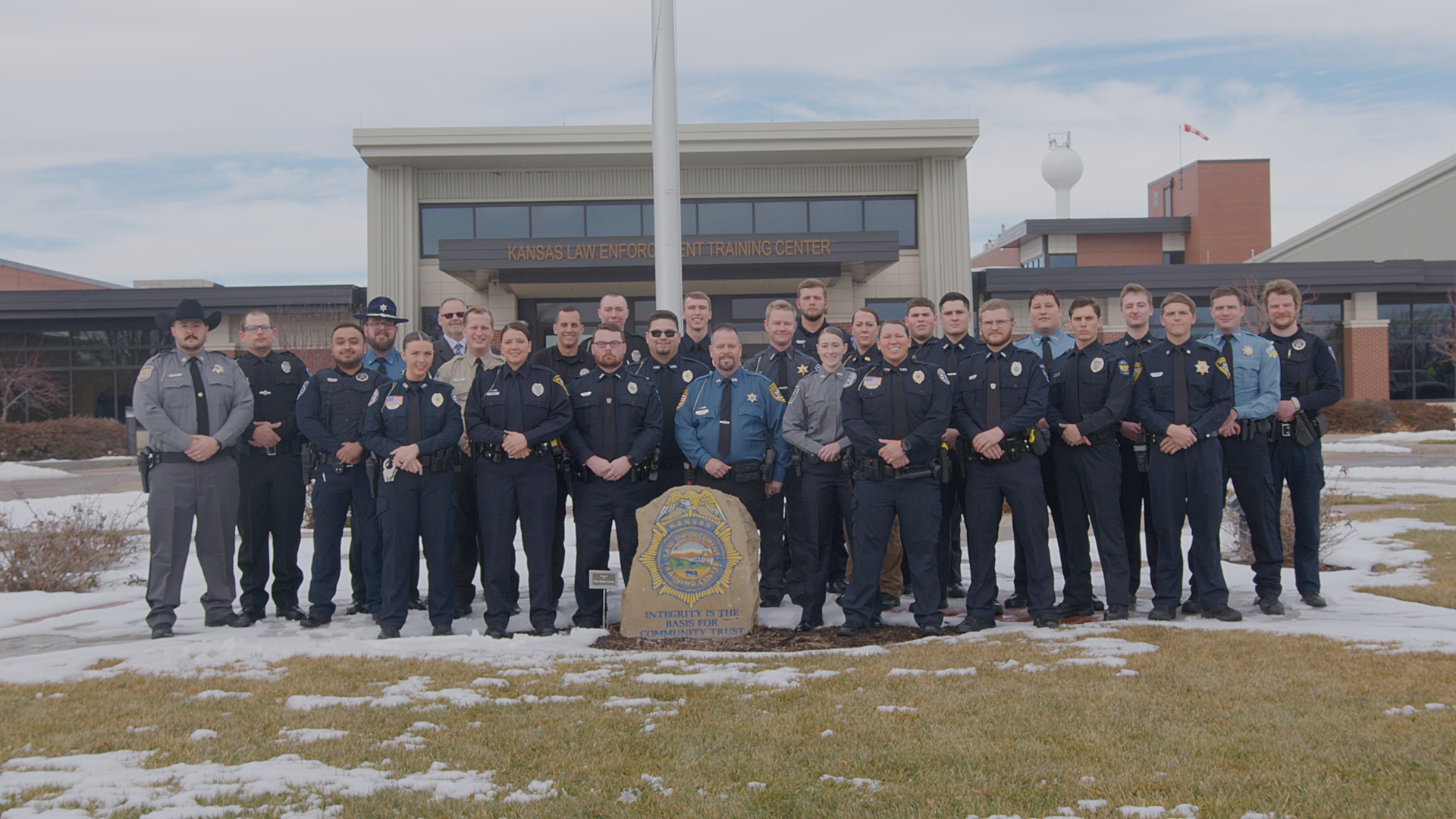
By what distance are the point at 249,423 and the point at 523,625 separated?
96.4 inches

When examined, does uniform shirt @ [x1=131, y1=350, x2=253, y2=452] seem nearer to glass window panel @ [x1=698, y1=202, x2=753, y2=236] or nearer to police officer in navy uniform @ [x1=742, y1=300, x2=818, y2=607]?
police officer in navy uniform @ [x1=742, y1=300, x2=818, y2=607]

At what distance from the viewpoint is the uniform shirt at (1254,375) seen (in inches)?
271

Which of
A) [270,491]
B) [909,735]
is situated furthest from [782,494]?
[270,491]

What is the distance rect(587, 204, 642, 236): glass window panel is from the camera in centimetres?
2802

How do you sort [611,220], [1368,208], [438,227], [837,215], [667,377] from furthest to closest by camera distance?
[1368,208] < [837,215] < [611,220] < [438,227] < [667,377]

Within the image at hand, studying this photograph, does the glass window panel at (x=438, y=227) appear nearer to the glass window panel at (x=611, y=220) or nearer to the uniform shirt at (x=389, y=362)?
the glass window panel at (x=611, y=220)

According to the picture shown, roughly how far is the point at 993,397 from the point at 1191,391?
4.49 feet

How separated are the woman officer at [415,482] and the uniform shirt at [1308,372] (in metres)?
5.83

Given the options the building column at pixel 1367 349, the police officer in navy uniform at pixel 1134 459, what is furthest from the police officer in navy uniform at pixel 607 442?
the building column at pixel 1367 349

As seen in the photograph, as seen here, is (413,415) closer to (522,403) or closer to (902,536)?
(522,403)

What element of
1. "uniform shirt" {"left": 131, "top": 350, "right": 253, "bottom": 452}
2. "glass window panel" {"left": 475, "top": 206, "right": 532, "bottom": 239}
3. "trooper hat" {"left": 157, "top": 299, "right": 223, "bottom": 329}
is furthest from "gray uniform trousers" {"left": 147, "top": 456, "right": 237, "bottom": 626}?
"glass window panel" {"left": 475, "top": 206, "right": 532, "bottom": 239}

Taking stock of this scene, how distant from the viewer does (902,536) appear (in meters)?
6.76

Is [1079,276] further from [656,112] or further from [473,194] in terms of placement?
[656,112]

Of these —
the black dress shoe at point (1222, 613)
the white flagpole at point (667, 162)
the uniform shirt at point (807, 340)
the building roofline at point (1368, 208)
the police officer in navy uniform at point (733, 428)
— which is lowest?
the black dress shoe at point (1222, 613)
